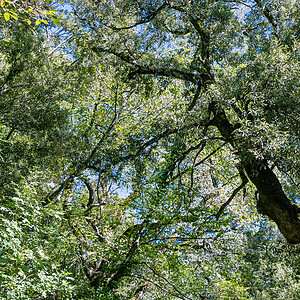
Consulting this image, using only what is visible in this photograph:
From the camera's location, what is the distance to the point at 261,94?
4105 millimetres

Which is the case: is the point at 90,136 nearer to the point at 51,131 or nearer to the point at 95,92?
the point at 95,92

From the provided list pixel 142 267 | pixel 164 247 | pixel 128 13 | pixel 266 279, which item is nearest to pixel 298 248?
pixel 164 247

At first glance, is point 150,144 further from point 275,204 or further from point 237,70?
point 275,204

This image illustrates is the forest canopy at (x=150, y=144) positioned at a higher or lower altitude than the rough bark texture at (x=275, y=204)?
higher

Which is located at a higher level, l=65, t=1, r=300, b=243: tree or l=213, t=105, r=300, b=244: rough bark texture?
l=65, t=1, r=300, b=243: tree

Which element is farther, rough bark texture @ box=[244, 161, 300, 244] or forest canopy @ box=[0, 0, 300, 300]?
forest canopy @ box=[0, 0, 300, 300]

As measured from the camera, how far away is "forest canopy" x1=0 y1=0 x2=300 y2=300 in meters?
4.19

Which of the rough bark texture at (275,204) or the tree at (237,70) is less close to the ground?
the tree at (237,70)

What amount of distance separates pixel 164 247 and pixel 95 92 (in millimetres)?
6170

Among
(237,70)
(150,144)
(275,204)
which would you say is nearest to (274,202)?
(275,204)

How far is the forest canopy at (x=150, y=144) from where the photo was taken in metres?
4.19

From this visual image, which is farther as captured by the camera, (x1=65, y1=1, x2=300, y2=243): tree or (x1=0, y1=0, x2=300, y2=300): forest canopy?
(x1=0, y1=0, x2=300, y2=300): forest canopy

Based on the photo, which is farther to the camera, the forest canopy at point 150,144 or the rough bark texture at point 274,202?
the forest canopy at point 150,144

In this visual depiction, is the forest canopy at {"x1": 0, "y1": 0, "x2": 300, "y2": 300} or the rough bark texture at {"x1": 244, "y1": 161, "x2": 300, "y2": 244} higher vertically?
the forest canopy at {"x1": 0, "y1": 0, "x2": 300, "y2": 300}
